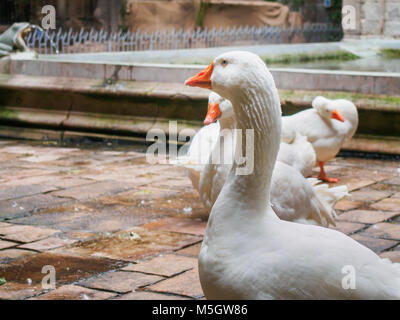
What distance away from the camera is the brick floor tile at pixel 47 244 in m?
3.86

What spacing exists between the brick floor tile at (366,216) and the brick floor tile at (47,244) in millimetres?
1858

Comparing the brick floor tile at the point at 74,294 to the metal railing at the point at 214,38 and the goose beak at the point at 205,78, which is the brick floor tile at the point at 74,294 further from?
the metal railing at the point at 214,38

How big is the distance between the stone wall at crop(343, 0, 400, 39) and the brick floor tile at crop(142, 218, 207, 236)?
10.6 meters

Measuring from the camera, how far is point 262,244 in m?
2.22

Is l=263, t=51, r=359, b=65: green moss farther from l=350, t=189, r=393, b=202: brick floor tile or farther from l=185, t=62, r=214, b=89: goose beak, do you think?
l=185, t=62, r=214, b=89: goose beak

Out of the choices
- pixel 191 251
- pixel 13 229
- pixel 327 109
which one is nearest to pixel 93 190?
pixel 13 229

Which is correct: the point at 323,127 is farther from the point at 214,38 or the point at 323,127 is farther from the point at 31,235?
the point at 214,38

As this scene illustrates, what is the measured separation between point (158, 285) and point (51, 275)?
563 mm

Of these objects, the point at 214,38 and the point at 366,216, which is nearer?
the point at 366,216

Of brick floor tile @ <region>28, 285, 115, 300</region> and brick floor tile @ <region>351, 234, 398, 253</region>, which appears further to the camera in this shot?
brick floor tile @ <region>351, 234, 398, 253</region>

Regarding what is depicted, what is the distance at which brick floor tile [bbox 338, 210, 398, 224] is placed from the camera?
4.44 m

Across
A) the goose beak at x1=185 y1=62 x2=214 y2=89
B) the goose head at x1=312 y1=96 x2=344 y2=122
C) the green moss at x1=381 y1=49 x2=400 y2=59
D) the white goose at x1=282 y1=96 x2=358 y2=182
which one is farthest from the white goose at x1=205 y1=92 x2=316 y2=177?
the green moss at x1=381 y1=49 x2=400 y2=59

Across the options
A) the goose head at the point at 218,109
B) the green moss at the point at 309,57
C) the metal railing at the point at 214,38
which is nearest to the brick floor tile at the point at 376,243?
the goose head at the point at 218,109

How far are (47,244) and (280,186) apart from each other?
4.72ft
